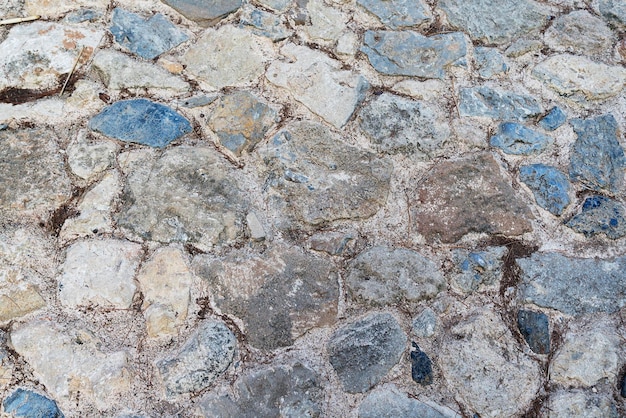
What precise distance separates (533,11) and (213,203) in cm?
160

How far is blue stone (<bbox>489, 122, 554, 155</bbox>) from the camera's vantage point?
2.31 meters

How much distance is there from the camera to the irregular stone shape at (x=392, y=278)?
2.03 meters

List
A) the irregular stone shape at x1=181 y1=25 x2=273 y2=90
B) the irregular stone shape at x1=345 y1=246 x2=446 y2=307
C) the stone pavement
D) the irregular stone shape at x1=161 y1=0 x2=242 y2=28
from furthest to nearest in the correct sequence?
the irregular stone shape at x1=161 y1=0 x2=242 y2=28 → the irregular stone shape at x1=181 y1=25 x2=273 y2=90 → the irregular stone shape at x1=345 y1=246 x2=446 y2=307 → the stone pavement

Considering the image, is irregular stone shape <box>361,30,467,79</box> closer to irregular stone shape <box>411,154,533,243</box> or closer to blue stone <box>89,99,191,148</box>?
irregular stone shape <box>411,154,533,243</box>

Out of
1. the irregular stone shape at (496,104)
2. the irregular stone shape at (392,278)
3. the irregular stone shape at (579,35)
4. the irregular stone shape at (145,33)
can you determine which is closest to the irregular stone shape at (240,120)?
the irregular stone shape at (145,33)

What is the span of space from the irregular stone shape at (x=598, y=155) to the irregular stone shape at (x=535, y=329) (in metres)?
0.56

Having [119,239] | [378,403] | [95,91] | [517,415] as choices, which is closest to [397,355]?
[378,403]

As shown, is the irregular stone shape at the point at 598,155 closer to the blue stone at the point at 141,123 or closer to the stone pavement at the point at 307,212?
the stone pavement at the point at 307,212

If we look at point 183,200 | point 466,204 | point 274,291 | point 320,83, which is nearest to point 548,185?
point 466,204

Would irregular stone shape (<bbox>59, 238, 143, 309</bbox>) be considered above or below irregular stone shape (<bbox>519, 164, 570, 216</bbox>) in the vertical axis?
below

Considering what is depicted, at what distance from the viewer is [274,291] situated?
2.00 metres

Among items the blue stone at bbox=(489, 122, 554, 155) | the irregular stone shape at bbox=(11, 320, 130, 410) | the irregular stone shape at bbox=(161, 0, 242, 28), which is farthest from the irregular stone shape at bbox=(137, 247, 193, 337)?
the blue stone at bbox=(489, 122, 554, 155)

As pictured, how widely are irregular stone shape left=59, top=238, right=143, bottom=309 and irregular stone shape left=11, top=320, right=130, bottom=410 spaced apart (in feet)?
0.37

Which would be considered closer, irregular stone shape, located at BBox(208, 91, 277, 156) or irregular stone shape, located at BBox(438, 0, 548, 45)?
irregular stone shape, located at BBox(208, 91, 277, 156)
